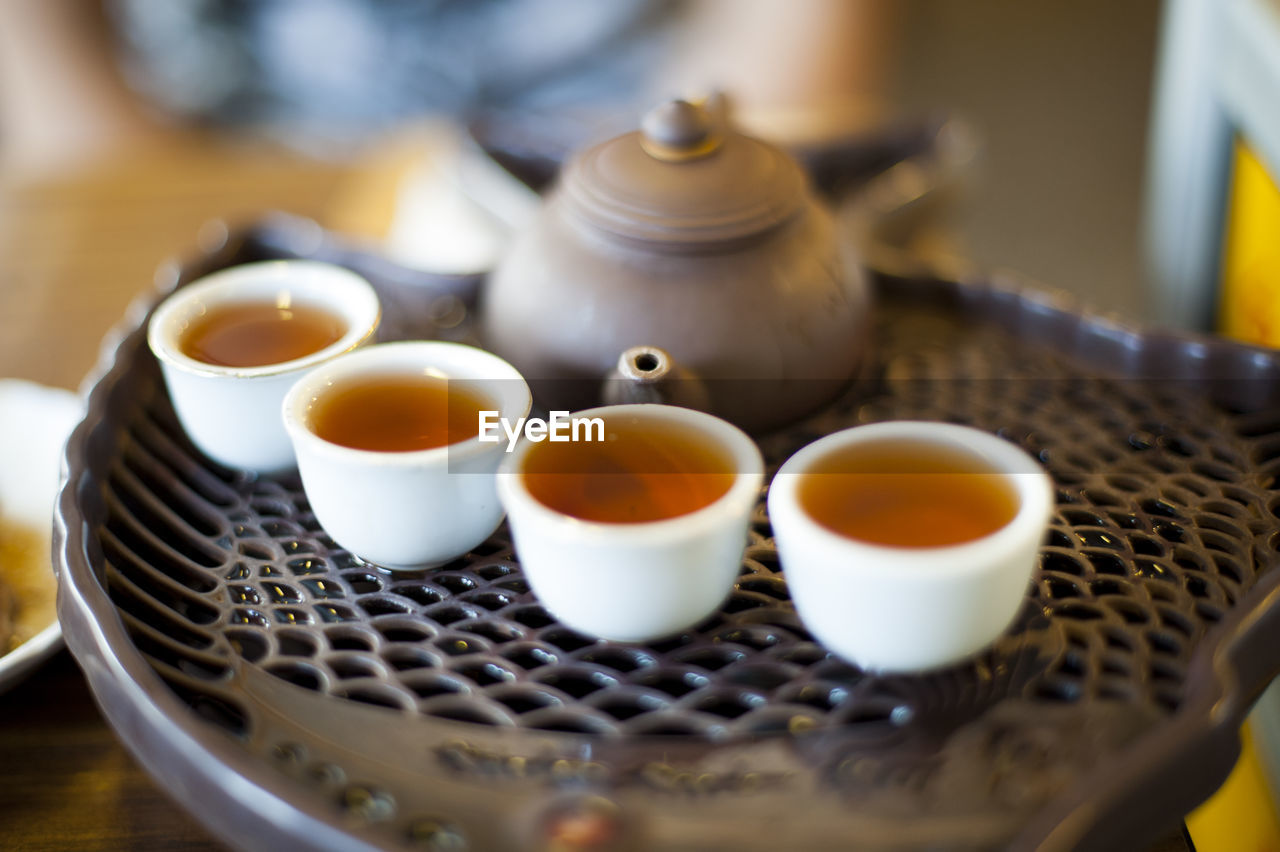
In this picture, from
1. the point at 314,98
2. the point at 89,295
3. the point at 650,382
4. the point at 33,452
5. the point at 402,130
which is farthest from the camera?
the point at 314,98

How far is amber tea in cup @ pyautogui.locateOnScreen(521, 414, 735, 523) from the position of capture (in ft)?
1.65

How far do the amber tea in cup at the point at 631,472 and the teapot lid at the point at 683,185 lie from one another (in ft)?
0.41

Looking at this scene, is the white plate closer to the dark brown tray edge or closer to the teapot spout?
the dark brown tray edge

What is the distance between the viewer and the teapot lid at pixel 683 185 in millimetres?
592

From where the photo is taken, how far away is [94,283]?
1070 millimetres

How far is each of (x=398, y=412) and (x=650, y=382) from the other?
15 cm

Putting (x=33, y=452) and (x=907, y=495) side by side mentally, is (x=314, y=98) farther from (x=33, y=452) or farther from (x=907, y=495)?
(x=907, y=495)

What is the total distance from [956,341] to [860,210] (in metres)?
0.21

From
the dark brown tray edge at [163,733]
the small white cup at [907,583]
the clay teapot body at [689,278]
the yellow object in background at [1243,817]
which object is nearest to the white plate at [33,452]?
the dark brown tray edge at [163,733]

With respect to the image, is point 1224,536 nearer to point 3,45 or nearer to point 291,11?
point 291,11

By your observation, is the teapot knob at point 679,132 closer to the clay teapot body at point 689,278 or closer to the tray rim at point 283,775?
the clay teapot body at point 689,278

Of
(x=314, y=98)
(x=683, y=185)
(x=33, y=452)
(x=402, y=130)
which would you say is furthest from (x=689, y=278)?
(x=314, y=98)

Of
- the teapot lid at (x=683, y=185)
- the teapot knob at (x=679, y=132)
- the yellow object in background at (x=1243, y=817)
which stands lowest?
the yellow object in background at (x=1243, y=817)

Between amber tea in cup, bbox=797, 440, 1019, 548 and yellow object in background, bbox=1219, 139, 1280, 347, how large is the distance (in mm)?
323
